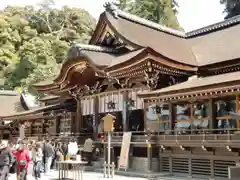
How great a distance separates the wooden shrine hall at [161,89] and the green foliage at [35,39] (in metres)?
18.5

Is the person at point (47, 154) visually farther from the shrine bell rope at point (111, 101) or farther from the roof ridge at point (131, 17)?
the roof ridge at point (131, 17)

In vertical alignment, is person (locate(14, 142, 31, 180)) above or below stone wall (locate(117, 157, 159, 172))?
above

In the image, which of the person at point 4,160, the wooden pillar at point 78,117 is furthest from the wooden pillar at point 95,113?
the person at point 4,160

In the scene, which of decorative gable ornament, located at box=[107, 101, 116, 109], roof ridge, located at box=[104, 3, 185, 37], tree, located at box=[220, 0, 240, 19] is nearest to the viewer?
decorative gable ornament, located at box=[107, 101, 116, 109]

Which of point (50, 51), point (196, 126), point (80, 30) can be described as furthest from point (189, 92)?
point (80, 30)

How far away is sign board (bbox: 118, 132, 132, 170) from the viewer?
1535 cm

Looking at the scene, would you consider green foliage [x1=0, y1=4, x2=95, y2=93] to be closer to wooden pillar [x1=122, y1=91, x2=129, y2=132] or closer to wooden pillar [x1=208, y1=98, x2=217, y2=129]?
wooden pillar [x1=122, y1=91, x2=129, y2=132]

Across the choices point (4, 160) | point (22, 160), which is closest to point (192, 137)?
point (22, 160)

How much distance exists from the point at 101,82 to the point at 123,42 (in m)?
2.72

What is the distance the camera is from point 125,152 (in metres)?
15.5

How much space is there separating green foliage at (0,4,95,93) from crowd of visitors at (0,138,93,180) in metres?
20.1

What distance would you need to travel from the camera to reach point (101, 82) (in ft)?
64.0

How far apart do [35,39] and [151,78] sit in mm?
36823

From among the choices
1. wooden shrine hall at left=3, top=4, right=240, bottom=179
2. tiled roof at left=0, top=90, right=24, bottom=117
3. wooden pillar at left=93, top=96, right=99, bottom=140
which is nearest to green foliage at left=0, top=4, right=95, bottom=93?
tiled roof at left=0, top=90, right=24, bottom=117
